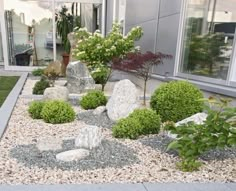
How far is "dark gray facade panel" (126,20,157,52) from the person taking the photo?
753 centimetres

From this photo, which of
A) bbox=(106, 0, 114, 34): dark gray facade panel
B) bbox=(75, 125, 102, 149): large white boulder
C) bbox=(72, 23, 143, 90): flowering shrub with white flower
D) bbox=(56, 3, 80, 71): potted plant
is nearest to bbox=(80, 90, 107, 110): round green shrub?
bbox=(72, 23, 143, 90): flowering shrub with white flower

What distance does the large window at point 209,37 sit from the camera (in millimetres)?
4996

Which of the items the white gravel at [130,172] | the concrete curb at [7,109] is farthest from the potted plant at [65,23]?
the white gravel at [130,172]

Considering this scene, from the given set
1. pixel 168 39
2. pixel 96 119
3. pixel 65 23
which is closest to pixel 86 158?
pixel 96 119

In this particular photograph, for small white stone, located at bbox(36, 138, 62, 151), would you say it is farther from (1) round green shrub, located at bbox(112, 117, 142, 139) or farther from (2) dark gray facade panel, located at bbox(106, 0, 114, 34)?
(2) dark gray facade panel, located at bbox(106, 0, 114, 34)

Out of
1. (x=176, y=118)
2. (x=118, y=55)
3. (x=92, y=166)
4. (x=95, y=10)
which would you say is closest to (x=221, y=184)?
(x=92, y=166)

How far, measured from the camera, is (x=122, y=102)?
4523 mm

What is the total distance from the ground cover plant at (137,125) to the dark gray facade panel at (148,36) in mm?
4205

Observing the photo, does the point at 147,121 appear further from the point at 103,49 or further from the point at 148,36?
the point at 148,36

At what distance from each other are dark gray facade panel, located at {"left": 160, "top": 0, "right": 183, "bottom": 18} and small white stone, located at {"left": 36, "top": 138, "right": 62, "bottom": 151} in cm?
446

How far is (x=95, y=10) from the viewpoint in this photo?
1100 centimetres

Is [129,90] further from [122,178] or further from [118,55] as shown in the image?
[118,55]

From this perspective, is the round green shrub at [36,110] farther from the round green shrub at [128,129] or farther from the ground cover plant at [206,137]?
the ground cover plant at [206,137]

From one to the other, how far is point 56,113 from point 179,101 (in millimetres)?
1986
